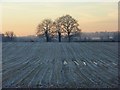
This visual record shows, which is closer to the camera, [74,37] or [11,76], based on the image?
[11,76]

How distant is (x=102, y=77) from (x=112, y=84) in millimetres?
2557

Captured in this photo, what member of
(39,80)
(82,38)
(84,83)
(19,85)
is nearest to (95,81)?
(84,83)

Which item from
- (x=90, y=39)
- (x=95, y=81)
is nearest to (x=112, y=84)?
(x=95, y=81)

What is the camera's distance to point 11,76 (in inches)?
675

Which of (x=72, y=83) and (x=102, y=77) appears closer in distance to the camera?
(x=72, y=83)

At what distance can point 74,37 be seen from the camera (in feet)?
270

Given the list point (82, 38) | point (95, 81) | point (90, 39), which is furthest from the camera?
point (82, 38)

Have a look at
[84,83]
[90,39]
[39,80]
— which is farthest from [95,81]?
[90,39]

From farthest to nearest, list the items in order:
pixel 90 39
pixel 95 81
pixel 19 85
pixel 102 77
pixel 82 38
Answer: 1. pixel 82 38
2. pixel 90 39
3. pixel 102 77
4. pixel 95 81
5. pixel 19 85

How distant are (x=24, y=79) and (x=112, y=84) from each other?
166 inches

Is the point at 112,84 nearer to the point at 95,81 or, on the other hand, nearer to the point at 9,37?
the point at 95,81

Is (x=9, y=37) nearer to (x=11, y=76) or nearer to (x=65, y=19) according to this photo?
(x=65, y=19)

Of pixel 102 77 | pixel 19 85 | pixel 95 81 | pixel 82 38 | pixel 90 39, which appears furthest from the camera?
pixel 82 38

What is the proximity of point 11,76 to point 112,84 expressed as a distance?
5536 millimetres
